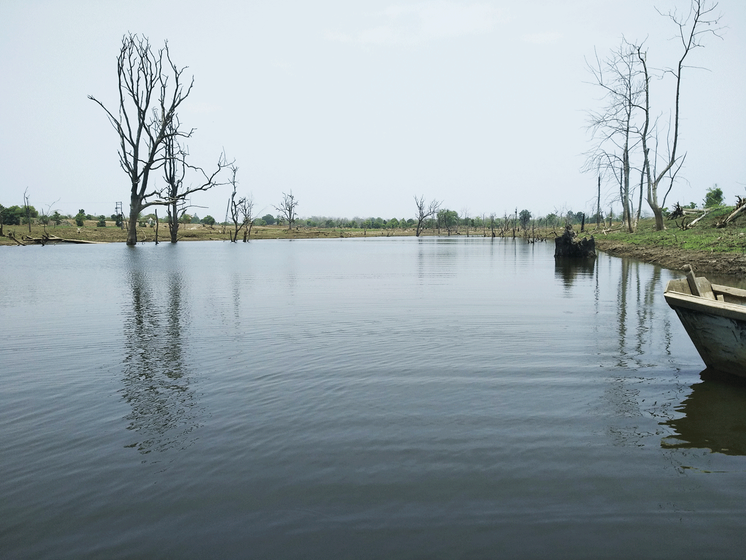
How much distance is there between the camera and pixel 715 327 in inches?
244

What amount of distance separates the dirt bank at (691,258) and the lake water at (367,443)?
6790mm

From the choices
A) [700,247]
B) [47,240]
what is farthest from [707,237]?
[47,240]

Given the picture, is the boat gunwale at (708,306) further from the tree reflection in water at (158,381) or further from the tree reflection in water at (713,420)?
the tree reflection in water at (158,381)

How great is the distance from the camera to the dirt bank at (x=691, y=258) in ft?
58.9

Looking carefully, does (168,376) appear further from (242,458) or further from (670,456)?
(670,456)

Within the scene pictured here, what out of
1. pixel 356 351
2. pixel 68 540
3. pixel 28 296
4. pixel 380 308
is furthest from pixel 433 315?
pixel 28 296

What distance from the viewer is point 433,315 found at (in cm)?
1124

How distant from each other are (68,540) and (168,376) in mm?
3543

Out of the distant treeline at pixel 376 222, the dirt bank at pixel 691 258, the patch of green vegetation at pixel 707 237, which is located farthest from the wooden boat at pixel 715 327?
the distant treeline at pixel 376 222

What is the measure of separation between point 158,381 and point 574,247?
90.9 ft

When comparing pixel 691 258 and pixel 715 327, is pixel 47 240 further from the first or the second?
pixel 715 327

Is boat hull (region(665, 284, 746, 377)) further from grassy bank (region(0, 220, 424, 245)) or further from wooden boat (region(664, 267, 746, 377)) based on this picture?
grassy bank (region(0, 220, 424, 245))

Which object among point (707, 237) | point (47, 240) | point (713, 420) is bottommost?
point (713, 420)

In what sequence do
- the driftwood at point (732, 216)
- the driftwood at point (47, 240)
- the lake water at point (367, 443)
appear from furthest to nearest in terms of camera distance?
the driftwood at point (47, 240) → the driftwood at point (732, 216) → the lake water at point (367, 443)
